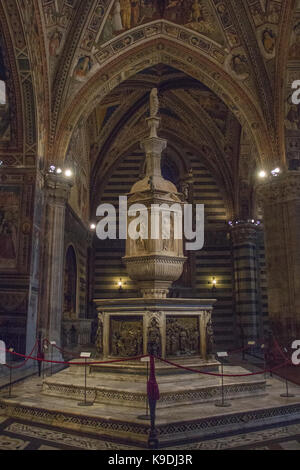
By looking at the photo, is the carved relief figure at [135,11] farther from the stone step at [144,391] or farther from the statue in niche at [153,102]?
the stone step at [144,391]

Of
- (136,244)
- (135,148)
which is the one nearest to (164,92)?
(135,148)

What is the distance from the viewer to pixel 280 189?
1341cm

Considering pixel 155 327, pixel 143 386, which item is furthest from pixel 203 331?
pixel 143 386

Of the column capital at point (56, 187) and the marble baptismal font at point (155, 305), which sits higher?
the column capital at point (56, 187)

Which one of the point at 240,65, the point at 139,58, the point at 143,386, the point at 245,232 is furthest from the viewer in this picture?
the point at 245,232

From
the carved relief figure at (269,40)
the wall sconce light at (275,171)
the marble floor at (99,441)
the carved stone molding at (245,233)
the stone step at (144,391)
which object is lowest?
the marble floor at (99,441)

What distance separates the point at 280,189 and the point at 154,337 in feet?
27.7

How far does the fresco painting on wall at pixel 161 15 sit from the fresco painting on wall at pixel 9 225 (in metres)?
6.06

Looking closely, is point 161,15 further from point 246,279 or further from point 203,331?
point 246,279

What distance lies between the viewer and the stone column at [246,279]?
62.6 feet

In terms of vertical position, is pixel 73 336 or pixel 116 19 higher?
pixel 116 19

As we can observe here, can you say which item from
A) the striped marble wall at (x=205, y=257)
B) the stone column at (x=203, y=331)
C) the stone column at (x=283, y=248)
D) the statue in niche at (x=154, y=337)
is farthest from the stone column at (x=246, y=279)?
the statue in niche at (x=154, y=337)
